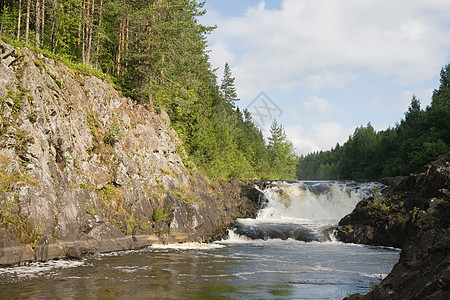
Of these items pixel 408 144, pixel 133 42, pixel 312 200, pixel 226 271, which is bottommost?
pixel 226 271

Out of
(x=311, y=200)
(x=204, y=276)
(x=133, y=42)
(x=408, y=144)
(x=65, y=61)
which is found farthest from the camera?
(x=408, y=144)

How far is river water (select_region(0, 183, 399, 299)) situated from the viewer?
451 inches

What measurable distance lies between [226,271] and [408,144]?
50956mm

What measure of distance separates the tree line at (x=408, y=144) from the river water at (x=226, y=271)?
99.1 feet

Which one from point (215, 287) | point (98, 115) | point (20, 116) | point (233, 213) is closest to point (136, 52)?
point (98, 115)

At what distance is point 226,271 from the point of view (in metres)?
15.5

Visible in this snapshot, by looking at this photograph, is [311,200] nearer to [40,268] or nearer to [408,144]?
[408,144]

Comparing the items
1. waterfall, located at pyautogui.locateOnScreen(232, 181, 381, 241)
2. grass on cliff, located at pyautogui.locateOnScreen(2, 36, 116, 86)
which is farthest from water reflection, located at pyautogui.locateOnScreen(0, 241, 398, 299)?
waterfall, located at pyautogui.locateOnScreen(232, 181, 381, 241)

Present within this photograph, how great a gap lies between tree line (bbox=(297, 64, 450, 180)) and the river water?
30219 millimetres

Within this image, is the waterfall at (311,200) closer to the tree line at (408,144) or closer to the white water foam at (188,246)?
the white water foam at (188,246)

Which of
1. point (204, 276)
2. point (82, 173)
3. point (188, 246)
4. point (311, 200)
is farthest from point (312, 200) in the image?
point (204, 276)

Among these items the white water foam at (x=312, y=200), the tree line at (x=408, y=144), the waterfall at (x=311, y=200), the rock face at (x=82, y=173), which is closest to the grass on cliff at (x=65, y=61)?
the rock face at (x=82, y=173)

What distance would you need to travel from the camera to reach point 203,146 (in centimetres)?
4088

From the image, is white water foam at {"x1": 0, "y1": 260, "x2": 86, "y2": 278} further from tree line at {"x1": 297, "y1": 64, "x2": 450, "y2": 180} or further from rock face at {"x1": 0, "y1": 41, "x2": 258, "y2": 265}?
tree line at {"x1": 297, "y1": 64, "x2": 450, "y2": 180}
